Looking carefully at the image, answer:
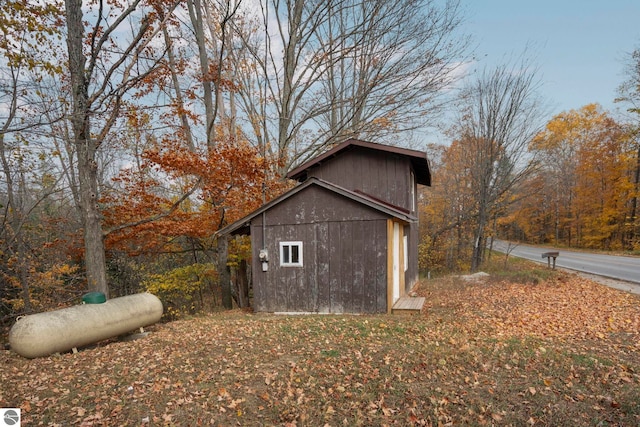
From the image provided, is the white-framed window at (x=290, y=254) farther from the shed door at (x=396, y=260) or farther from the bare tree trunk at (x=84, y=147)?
the bare tree trunk at (x=84, y=147)

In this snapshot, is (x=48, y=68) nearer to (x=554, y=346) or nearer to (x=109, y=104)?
(x=109, y=104)

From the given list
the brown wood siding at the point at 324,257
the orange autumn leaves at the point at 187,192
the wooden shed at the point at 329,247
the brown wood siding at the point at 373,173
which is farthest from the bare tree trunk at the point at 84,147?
the brown wood siding at the point at 373,173

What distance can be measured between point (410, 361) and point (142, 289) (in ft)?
51.3

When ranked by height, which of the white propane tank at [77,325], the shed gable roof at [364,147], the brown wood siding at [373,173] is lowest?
the white propane tank at [77,325]

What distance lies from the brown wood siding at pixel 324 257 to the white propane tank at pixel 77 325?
353 centimetres

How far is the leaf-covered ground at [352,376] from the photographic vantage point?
14.9ft

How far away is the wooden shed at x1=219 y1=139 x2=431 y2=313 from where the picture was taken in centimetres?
1012

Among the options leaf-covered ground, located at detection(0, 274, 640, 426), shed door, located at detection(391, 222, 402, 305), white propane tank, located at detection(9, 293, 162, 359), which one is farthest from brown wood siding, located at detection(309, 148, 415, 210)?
white propane tank, located at detection(9, 293, 162, 359)

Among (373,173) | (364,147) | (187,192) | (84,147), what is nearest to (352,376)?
(373,173)

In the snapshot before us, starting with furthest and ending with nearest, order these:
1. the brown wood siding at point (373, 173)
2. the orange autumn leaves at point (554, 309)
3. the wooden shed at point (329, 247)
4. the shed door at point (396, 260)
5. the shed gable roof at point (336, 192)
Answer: the brown wood siding at point (373, 173)
the shed door at point (396, 260)
the wooden shed at point (329, 247)
the shed gable roof at point (336, 192)
the orange autumn leaves at point (554, 309)

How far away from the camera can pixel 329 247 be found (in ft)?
34.6

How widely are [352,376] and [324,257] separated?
5.18 meters

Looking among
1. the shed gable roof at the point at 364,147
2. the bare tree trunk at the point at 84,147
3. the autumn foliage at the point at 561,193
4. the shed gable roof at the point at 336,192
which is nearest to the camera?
the bare tree trunk at the point at 84,147

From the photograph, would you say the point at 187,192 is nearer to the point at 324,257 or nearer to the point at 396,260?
the point at 324,257
